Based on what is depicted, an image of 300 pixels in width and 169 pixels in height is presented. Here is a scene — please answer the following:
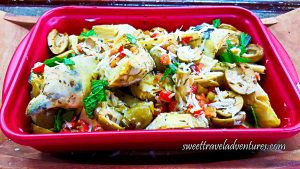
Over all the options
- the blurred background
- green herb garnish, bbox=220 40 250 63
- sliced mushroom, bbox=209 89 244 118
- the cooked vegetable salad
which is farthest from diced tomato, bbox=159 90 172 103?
the blurred background

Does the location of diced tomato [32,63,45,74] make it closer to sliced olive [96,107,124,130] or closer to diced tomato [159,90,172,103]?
sliced olive [96,107,124,130]

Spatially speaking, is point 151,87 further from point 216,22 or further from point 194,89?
point 216,22

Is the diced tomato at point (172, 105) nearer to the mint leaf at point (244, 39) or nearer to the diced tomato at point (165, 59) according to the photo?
the diced tomato at point (165, 59)

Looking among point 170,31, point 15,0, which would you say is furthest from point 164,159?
point 15,0

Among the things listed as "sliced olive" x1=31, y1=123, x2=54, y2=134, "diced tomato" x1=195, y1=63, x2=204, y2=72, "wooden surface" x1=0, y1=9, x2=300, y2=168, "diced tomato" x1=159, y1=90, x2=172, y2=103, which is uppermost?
"diced tomato" x1=195, y1=63, x2=204, y2=72

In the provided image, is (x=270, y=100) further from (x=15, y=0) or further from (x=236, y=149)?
(x=15, y=0)

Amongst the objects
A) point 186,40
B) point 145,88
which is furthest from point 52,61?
point 186,40

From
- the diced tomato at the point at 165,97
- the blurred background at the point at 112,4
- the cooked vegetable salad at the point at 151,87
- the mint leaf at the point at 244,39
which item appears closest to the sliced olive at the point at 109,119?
the cooked vegetable salad at the point at 151,87
